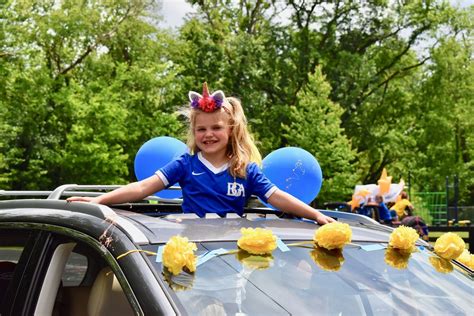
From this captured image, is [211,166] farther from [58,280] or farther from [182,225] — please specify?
[58,280]

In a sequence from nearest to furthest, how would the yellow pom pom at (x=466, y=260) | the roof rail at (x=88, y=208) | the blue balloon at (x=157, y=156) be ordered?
1. the roof rail at (x=88, y=208)
2. the yellow pom pom at (x=466, y=260)
3. the blue balloon at (x=157, y=156)

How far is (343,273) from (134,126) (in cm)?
3016

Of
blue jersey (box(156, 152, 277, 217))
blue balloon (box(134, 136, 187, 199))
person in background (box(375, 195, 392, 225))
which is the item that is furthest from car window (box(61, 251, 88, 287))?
person in background (box(375, 195, 392, 225))

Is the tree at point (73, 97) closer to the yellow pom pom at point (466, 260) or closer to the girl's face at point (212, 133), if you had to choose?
the girl's face at point (212, 133)

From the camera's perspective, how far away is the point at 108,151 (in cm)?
3025

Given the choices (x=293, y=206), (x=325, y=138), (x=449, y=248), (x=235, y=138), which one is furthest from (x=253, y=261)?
(x=325, y=138)

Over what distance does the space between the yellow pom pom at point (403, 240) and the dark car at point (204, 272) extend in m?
0.04

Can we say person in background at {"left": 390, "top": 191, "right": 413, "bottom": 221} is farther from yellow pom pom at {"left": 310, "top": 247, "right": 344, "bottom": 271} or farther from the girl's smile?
yellow pom pom at {"left": 310, "top": 247, "right": 344, "bottom": 271}

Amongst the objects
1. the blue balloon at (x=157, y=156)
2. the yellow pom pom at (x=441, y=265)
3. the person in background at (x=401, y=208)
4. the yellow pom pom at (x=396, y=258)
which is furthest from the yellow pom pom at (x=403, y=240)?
the person in background at (x=401, y=208)

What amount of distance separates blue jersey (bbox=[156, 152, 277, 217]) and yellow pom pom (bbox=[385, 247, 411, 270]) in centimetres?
79

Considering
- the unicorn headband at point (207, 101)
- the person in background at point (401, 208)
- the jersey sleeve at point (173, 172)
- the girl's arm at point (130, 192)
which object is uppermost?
the unicorn headband at point (207, 101)

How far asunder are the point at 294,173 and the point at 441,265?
369cm

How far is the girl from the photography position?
3805 millimetres

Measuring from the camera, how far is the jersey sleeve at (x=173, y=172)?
12.7 ft
